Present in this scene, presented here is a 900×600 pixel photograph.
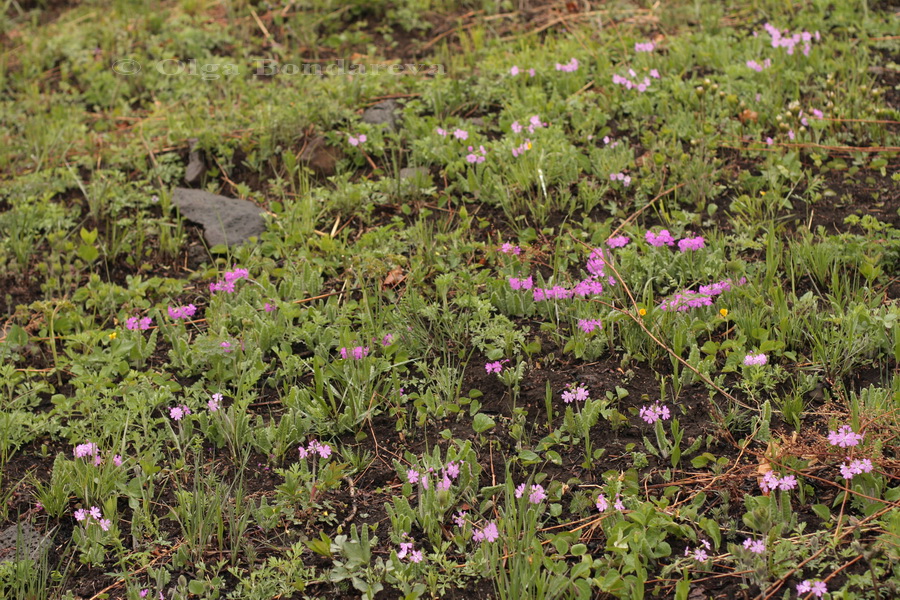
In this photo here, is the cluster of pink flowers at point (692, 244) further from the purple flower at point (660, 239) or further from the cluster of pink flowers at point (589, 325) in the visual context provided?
the cluster of pink flowers at point (589, 325)

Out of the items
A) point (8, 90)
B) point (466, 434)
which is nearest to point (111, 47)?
point (8, 90)

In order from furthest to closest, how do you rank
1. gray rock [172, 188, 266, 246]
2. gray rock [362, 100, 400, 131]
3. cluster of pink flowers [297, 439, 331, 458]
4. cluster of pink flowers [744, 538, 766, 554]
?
gray rock [362, 100, 400, 131] < gray rock [172, 188, 266, 246] < cluster of pink flowers [297, 439, 331, 458] < cluster of pink flowers [744, 538, 766, 554]

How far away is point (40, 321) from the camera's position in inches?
143

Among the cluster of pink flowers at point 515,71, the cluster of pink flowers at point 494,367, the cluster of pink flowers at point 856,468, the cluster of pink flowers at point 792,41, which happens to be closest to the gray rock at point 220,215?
the cluster of pink flowers at point 494,367

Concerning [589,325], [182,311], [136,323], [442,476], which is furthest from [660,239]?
[136,323]

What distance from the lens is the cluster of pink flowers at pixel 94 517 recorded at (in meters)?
Answer: 2.62

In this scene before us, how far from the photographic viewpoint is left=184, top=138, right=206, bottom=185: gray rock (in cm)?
449

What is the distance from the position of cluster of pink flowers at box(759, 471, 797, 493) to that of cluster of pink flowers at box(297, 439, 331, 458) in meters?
1.33

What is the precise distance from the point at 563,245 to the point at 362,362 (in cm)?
116

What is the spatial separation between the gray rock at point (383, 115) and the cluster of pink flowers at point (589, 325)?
187cm

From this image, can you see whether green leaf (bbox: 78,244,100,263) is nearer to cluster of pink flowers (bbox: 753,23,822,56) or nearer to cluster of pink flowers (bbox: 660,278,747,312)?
cluster of pink flowers (bbox: 660,278,747,312)

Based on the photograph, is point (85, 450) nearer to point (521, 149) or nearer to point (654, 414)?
point (654, 414)

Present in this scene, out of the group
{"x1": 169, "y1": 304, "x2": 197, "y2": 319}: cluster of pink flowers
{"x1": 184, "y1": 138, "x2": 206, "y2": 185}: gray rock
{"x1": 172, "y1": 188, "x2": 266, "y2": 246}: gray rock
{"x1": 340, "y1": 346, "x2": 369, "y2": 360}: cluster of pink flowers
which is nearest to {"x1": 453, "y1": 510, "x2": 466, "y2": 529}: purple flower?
{"x1": 340, "y1": 346, "x2": 369, "y2": 360}: cluster of pink flowers

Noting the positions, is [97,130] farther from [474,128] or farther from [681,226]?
[681,226]
